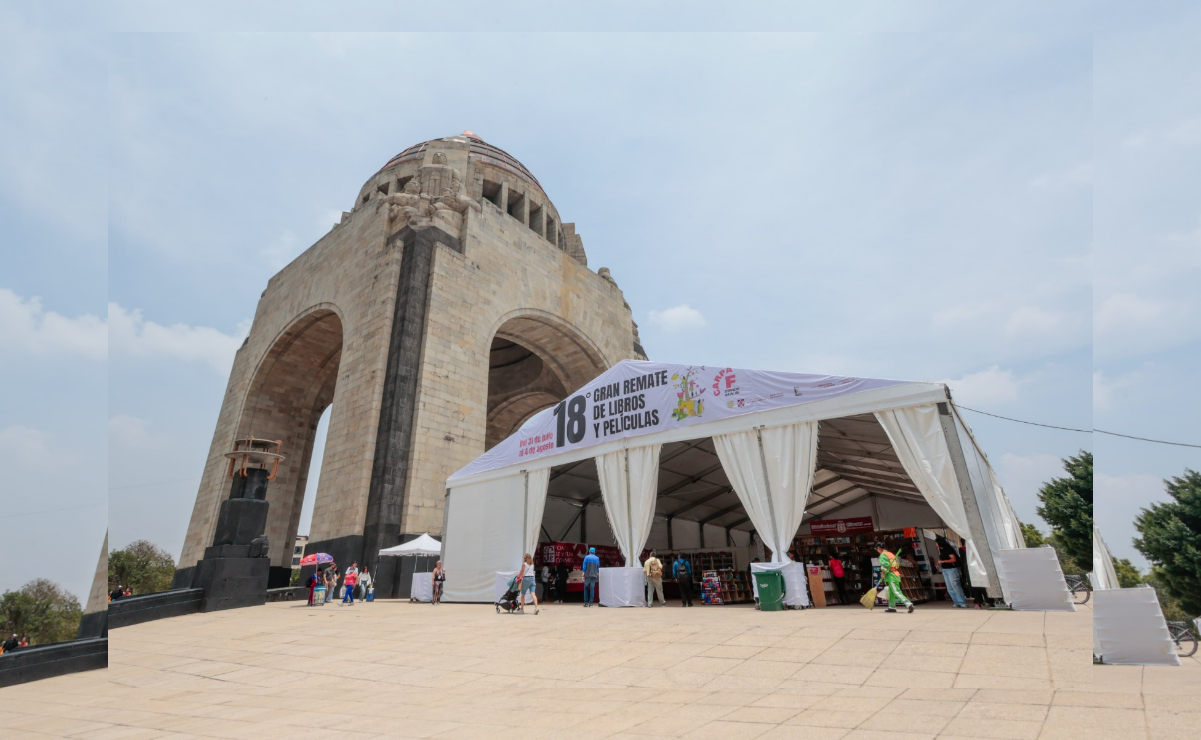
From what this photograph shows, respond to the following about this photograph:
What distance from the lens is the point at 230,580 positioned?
44.7 feet

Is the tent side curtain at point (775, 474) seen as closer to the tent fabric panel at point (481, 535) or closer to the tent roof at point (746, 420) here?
the tent roof at point (746, 420)

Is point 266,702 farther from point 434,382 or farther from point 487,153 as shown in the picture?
point 487,153

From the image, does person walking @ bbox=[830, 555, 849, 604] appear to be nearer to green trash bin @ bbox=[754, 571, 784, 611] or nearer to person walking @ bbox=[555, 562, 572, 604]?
green trash bin @ bbox=[754, 571, 784, 611]

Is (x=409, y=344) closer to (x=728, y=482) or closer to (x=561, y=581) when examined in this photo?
(x=561, y=581)

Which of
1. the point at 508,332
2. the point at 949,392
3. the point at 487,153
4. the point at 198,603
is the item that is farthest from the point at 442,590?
the point at 487,153

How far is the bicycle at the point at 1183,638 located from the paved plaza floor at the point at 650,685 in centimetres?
93

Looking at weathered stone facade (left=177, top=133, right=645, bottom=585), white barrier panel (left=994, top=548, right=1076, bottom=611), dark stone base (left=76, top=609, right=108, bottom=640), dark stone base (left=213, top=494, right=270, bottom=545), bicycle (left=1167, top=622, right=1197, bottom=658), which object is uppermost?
weathered stone facade (left=177, top=133, right=645, bottom=585)

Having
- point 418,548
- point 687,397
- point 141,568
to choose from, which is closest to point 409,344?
point 418,548

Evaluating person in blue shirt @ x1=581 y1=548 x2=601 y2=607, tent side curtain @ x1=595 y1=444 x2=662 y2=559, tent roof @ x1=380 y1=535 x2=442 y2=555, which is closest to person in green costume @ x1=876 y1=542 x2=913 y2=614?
tent side curtain @ x1=595 y1=444 x2=662 y2=559

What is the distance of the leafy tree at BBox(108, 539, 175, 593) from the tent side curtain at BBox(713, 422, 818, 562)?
134 feet

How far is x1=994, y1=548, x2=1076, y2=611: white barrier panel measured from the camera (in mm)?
7387

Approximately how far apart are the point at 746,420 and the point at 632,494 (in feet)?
8.98

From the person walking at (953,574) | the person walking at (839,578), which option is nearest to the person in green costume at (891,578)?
the person walking at (953,574)

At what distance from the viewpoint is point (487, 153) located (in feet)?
104
